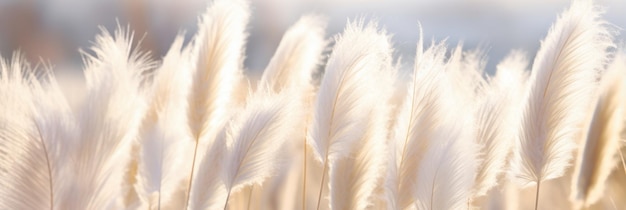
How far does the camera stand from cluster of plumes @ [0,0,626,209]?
1.92 ft

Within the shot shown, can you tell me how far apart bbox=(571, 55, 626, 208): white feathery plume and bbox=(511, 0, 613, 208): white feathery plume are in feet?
0.19

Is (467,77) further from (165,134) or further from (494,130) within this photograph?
(165,134)

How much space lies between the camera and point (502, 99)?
0.69 metres

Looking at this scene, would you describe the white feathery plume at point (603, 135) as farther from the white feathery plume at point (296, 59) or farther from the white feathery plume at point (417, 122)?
the white feathery plume at point (296, 59)

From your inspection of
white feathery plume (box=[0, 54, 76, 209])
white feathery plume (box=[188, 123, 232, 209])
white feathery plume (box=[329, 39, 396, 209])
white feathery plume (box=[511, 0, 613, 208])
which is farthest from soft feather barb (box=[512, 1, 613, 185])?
white feathery plume (box=[0, 54, 76, 209])

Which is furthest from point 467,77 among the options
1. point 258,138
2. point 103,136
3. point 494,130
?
point 103,136

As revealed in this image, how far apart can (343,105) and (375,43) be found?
6cm

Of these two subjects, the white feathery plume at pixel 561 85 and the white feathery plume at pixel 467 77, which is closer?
the white feathery plume at pixel 561 85

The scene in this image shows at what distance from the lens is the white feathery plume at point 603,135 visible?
0.68 metres

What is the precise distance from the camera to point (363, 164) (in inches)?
25.8

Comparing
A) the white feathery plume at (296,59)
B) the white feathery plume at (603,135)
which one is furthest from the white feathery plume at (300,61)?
the white feathery plume at (603,135)

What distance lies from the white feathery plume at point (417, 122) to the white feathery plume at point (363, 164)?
21 millimetres

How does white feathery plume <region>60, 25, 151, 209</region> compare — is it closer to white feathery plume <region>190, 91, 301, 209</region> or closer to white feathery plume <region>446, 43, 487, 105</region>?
white feathery plume <region>190, 91, 301, 209</region>

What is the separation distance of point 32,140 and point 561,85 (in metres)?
0.42
